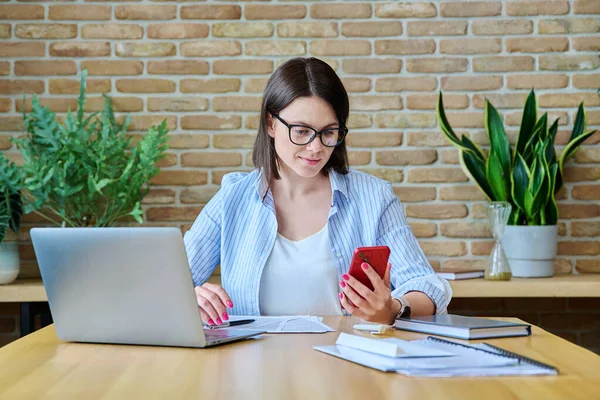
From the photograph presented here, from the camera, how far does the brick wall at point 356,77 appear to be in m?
3.15

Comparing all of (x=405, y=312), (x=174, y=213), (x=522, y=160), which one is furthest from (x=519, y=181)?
(x=174, y=213)

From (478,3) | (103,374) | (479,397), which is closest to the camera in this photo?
(479,397)

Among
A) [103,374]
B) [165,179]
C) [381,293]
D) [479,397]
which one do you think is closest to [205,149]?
[165,179]

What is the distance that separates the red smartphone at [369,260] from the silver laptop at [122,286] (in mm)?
284

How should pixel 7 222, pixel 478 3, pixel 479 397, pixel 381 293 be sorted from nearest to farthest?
pixel 479 397 → pixel 381 293 → pixel 7 222 → pixel 478 3

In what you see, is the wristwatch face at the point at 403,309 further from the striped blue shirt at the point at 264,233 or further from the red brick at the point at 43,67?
the red brick at the point at 43,67

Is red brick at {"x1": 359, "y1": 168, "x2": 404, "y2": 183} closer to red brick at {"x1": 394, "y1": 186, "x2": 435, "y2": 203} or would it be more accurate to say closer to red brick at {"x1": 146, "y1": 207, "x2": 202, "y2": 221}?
red brick at {"x1": 394, "y1": 186, "x2": 435, "y2": 203}

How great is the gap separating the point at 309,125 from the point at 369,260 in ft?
1.98

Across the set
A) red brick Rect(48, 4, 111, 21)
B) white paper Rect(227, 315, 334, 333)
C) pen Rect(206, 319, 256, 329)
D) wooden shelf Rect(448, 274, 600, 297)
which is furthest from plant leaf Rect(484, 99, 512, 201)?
red brick Rect(48, 4, 111, 21)

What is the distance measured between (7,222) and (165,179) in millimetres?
686

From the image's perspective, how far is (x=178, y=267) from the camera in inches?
52.2

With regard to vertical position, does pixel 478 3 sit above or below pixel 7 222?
above

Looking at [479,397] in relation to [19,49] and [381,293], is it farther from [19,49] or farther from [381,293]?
[19,49]

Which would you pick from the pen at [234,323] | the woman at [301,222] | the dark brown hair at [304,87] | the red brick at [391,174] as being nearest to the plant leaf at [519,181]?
the red brick at [391,174]
